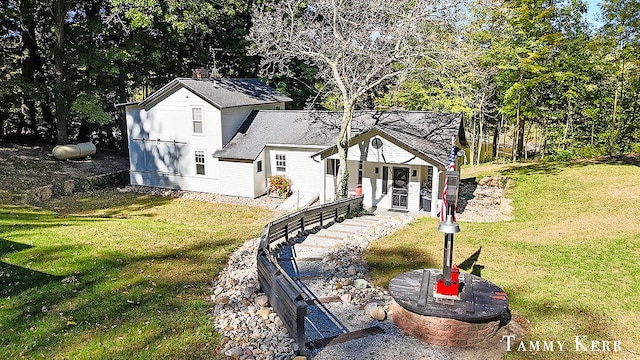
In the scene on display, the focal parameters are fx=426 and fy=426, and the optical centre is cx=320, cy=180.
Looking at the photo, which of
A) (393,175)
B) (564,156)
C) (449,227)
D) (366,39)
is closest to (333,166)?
(393,175)

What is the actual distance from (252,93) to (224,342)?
21123 mm

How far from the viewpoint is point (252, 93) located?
1059 inches

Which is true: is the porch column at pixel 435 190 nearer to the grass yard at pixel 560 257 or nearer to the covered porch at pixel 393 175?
the covered porch at pixel 393 175

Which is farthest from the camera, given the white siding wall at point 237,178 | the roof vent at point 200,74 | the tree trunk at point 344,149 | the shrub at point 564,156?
the shrub at point 564,156

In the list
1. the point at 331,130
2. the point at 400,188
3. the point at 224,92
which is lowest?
the point at 400,188

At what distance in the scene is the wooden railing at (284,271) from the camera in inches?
291

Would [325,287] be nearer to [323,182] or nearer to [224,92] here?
[323,182]

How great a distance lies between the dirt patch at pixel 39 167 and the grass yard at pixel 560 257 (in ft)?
62.3

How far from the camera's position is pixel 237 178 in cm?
2280

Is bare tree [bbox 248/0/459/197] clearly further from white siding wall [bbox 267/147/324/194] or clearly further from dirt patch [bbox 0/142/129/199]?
dirt patch [bbox 0/142/129/199]

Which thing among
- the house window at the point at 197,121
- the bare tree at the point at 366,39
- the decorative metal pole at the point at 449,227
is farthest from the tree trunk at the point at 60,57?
the decorative metal pole at the point at 449,227

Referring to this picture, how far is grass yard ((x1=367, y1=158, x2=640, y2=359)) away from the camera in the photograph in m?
8.23

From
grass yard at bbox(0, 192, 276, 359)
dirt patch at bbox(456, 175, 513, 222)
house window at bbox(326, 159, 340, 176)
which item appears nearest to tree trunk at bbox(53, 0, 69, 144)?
grass yard at bbox(0, 192, 276, 359)

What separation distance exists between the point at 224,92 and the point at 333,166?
27.5 ft
